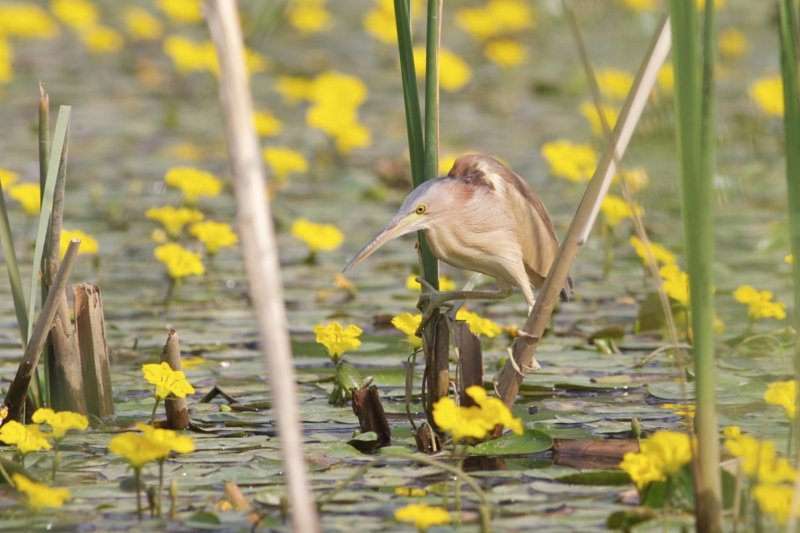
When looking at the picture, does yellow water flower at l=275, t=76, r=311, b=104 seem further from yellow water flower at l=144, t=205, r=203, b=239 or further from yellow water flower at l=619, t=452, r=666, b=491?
yellow water flower at l=619, t=452, r=666, b=491

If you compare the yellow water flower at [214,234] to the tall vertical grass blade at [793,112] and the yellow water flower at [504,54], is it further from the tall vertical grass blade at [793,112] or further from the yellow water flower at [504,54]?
the yellow water flower at [504,54]

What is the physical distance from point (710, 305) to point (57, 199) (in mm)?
1352

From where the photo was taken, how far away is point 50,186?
2873 mm

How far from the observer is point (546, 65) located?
9.32m

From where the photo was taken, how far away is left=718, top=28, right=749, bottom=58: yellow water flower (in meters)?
8.93

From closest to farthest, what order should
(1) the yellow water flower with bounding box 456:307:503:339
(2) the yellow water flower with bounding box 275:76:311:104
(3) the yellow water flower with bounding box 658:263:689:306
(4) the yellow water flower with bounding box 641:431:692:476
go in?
(4) the yellow water flower with bounding box 641:431:692:476, (1) the yellow water flower with bounding box 456:307:503:339, (3) the yellow water flower with bounding box 658:263:689:306, (2) the yellow water flower with bounding box 275:76:311:104

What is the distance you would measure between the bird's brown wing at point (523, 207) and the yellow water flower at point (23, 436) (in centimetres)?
91

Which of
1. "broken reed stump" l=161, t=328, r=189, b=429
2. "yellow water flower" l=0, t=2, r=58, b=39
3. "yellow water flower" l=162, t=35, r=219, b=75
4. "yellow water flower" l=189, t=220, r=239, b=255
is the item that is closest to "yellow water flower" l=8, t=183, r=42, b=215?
"yellow water flower" l=189, t=220, r=239, b=255

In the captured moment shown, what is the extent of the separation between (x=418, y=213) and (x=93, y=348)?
836mm

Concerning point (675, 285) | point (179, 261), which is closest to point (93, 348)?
point (179, 261)

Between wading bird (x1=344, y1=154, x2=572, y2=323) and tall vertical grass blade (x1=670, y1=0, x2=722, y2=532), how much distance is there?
582 mm

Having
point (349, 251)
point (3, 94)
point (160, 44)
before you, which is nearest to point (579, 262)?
point (349, 251)

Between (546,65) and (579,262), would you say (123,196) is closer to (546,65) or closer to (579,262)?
(579,262)

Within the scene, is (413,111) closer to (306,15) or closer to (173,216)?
(173,216)
